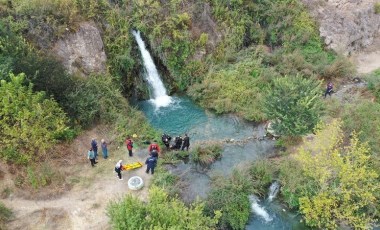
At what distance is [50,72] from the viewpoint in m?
22.2

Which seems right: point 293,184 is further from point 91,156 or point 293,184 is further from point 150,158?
point 91,156

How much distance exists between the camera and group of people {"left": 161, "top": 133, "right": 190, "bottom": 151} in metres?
21.9

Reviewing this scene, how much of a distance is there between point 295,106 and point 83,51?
40.6ft

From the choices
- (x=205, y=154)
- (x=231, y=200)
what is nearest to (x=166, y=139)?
(x=205, y=154)

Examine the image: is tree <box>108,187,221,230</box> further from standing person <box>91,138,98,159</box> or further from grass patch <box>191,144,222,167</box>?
grass patch <box>191,144,222,167</box>

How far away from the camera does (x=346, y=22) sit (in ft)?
105

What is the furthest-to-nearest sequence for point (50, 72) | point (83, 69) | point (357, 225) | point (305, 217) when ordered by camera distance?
1. point (83, 69)
2. point (50, 72)
3. point (305, 217)
4. point (357, 225)

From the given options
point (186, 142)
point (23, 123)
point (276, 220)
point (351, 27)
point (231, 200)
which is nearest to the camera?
point (231, 200)

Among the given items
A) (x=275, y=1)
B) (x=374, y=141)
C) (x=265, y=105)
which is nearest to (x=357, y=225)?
(x=374, y=141)

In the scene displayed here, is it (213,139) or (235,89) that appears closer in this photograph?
(213,139)

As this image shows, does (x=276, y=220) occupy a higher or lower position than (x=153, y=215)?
lower

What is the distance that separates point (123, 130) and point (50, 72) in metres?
4.70

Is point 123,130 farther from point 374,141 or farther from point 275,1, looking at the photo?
point 275,1

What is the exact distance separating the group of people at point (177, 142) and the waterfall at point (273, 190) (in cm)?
460
